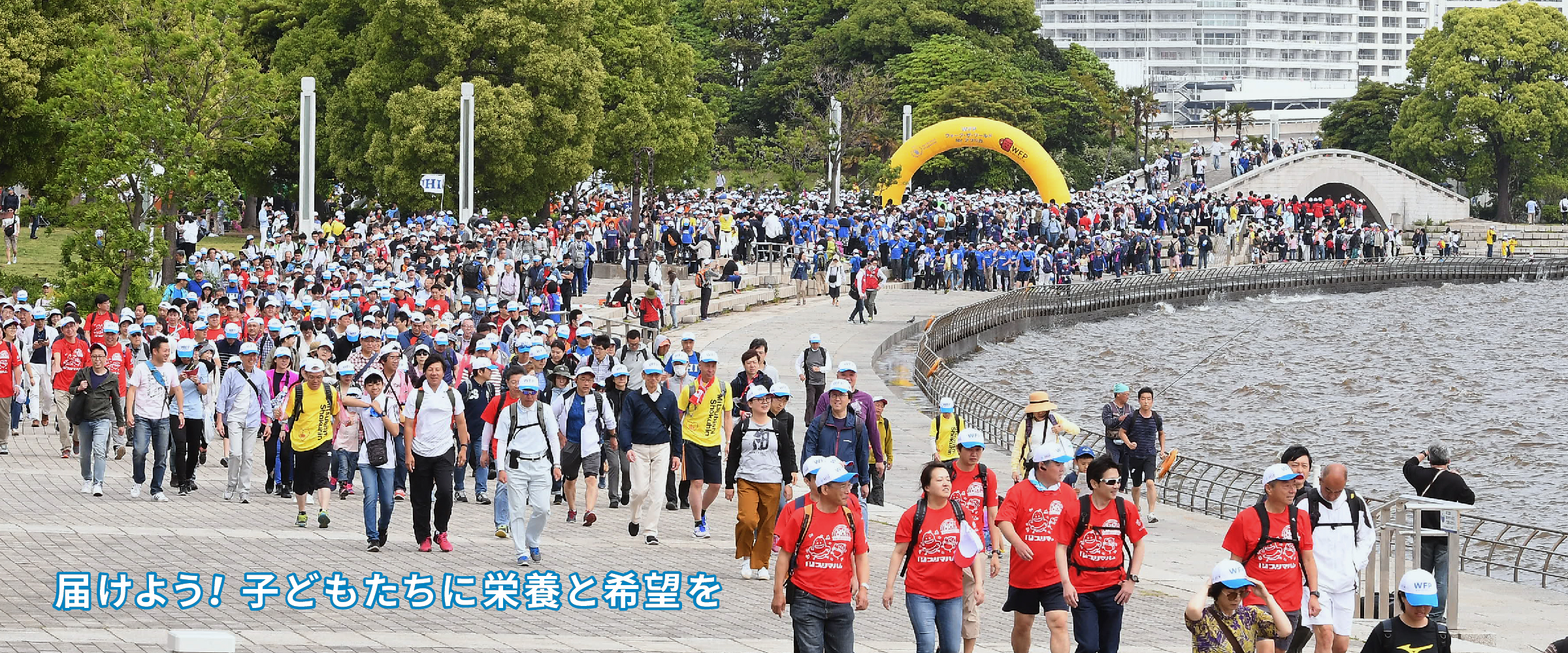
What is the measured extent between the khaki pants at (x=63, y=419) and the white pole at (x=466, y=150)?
2210cm

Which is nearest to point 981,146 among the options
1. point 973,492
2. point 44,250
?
point 44,250

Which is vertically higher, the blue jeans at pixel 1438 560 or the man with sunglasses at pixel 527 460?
the man with sunglasses at pixel 527 460

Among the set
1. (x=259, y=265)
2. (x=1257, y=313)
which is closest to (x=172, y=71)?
(x=259, y=265)

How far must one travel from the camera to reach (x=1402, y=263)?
7212 cm

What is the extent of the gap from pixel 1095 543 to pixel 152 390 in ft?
32.3

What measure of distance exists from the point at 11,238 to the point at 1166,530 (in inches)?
1124

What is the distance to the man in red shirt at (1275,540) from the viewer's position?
10.4m

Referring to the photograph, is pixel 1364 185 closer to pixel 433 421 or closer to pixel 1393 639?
pixel 433 421

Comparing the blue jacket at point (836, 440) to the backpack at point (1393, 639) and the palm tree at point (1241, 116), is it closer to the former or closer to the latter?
the backpack at point (1393, 639)

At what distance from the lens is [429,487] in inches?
567

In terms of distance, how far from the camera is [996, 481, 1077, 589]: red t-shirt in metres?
10.6

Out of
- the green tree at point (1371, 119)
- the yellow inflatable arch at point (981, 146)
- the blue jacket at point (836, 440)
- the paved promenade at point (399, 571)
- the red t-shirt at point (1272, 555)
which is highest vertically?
the green tree at point (1371, 119)

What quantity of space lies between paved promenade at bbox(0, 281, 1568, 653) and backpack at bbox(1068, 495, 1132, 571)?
1920mm

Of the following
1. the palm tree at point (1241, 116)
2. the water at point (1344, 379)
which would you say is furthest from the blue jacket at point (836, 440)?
the palm tree at point (1241, 116)
